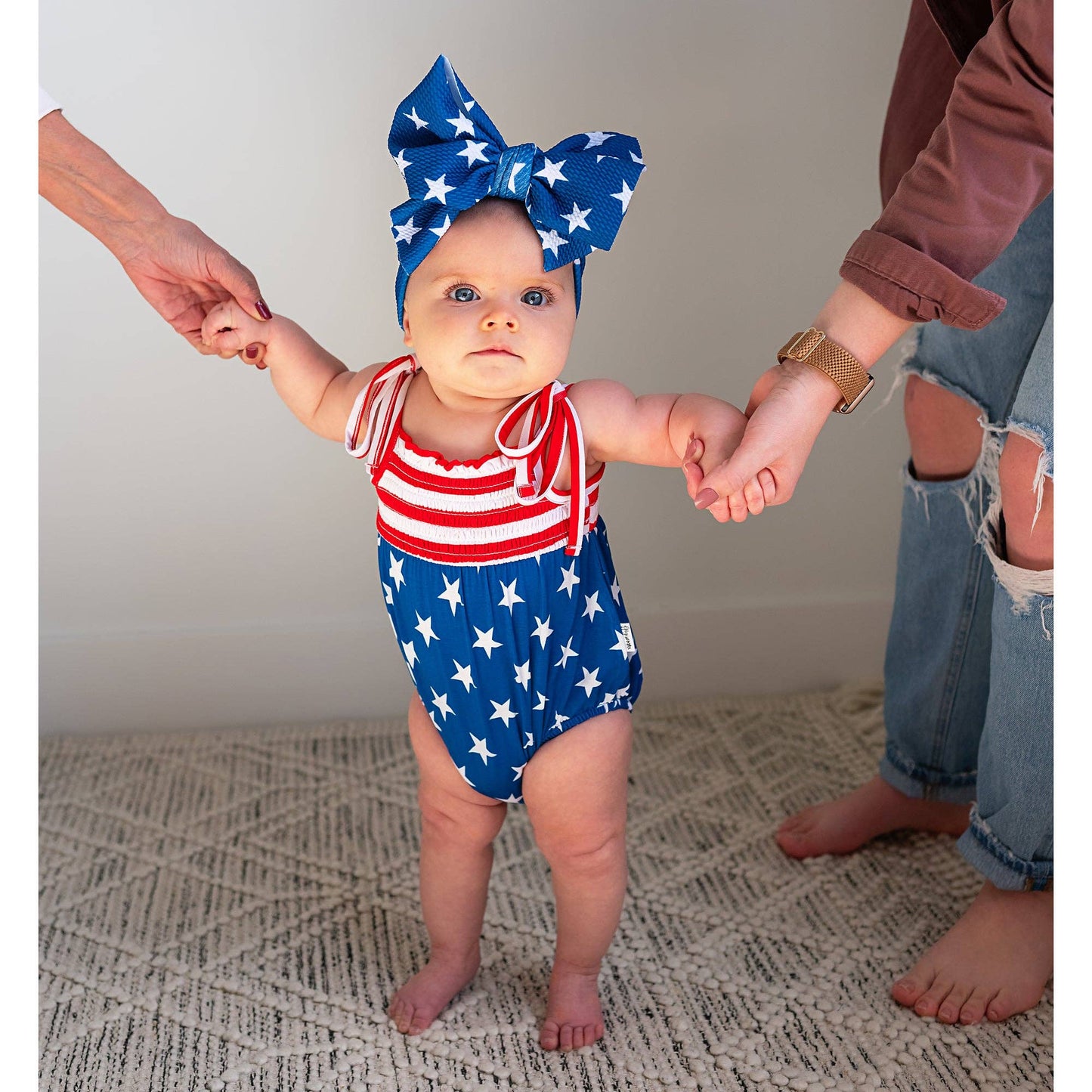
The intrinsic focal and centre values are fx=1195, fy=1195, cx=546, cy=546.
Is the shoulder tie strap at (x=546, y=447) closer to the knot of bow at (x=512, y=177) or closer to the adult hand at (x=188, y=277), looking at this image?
the knot of bow at (x=512, y=177)

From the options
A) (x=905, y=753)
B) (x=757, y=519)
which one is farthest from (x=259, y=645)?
(x=905, y=753)

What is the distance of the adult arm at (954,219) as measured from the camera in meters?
0.87

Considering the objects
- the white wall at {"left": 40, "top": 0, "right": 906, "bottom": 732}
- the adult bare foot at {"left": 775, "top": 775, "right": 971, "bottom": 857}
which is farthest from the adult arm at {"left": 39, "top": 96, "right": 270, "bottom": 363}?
the adult bare foot at {"left": 775, "top": 775, "right": 971, "bottom": 857}

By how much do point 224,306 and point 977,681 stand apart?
35.5 inches

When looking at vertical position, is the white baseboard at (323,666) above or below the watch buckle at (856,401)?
below

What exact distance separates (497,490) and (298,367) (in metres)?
0.24

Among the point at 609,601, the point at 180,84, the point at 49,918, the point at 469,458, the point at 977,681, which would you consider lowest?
the point at 49,918

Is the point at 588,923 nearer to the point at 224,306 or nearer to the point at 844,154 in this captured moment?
the point at 224,306

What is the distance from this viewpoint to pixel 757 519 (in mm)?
1707

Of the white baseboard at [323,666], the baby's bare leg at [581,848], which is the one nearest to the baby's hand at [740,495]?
the baby's bare leg at [581,848]

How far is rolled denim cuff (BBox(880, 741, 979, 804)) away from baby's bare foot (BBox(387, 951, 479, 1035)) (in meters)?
0.55

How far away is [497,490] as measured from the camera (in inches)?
38.5

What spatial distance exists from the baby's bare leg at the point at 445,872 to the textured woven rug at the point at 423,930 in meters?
0.03

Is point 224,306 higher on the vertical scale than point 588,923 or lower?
higher
